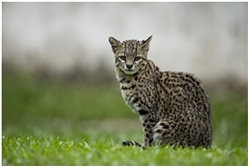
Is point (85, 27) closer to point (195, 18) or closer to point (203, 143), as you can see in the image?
point (195, 18)

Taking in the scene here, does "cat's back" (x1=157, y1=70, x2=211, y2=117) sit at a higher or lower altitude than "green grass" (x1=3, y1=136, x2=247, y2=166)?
higher

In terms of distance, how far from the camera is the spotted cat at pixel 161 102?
27.6 feet

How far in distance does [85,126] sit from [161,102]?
9.38 metres

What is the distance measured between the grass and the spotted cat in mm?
836

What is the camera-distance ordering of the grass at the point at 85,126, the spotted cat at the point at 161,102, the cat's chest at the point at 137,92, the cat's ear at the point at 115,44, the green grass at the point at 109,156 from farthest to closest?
the cat's ear at the point at 115,44 < the cat's chest at the point at 137,92 < the spotted cat at the point at 161,102 < the grass at the point at 85,126 < the green grass at the point at 109,156

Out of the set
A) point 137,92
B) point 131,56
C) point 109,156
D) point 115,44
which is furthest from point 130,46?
point 109,156

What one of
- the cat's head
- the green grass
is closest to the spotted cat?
the cat's head

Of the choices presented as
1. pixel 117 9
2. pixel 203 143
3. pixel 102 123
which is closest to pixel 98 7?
pixel 117 9

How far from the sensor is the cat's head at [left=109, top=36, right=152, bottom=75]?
8.47m

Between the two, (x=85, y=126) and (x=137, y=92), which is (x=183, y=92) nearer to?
(x=137, y=92)

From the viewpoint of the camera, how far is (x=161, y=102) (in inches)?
337

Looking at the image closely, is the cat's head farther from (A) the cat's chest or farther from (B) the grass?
(B) the grass

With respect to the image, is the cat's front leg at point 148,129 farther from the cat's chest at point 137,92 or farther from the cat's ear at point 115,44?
the cat's ear at point 115,44

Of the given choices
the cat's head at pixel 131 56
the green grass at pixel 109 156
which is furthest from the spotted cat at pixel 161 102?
the green grass at pixel 109 156
